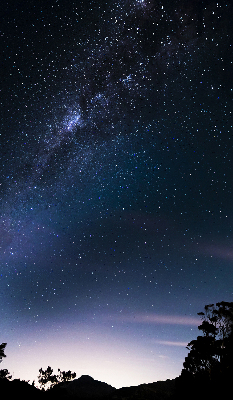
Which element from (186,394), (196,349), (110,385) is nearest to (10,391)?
(186,394)

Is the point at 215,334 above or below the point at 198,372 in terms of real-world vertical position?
above

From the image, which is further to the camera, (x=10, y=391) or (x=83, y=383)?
(x=83, y=383)

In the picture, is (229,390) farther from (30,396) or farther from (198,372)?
(30,396)

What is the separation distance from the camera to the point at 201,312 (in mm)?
31031

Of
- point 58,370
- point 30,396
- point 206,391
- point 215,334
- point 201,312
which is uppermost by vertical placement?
point 201,312

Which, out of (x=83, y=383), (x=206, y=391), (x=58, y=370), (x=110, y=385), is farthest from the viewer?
(x=110, y=385)

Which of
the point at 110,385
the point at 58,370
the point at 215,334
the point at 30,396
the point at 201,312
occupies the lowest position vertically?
the point at 110,385

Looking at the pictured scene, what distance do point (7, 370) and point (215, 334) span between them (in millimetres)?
40351

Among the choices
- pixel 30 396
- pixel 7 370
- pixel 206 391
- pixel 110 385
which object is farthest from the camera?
pixel 110 385

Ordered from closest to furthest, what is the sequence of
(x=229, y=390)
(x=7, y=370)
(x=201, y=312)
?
(x=229, y=390) → (x=201, y=312) → (x=7, y=370)

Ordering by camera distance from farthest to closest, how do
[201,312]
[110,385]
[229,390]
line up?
[110,385]
[201,312]
[229,390]

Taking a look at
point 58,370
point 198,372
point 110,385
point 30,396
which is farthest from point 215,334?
point 110,385

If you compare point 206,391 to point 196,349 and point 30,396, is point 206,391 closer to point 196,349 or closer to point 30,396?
point 196,349

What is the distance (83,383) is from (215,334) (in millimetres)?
172252
